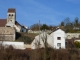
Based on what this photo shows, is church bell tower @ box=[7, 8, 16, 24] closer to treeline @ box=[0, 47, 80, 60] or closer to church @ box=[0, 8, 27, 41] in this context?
church @ box=[0, 8, 27, 41]

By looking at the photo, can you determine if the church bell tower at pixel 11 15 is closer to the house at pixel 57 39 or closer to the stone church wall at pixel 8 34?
the stone church wall at pixel 8 34

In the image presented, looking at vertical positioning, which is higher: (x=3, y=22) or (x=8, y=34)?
(x=3, y=22)

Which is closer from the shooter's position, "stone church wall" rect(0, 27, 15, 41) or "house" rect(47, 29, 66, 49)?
"house" rect(47, 29, 66, 49)

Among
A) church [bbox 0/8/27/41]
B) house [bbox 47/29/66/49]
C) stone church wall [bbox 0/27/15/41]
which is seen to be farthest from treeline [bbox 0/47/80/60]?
church [bbox 0/8/27/41]

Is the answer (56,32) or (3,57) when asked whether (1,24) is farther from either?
(3,57)

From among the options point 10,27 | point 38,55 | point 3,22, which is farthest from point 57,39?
point 3,22

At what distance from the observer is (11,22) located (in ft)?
202

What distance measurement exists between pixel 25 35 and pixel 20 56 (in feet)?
87.4

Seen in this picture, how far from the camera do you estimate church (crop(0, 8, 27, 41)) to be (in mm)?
49125

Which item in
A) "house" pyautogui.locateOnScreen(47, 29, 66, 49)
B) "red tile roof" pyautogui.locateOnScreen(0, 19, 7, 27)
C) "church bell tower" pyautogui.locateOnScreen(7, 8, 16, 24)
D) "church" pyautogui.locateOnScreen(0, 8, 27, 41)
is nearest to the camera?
"house" pyautogui.locateOnScreen(47, 29, 66, 49)

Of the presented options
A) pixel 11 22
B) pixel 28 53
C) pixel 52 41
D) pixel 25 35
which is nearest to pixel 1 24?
pixel 11 22

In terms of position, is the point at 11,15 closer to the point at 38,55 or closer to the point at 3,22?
the point at 3,22

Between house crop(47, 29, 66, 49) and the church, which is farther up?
the church

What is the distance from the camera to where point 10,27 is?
51.2 meters
